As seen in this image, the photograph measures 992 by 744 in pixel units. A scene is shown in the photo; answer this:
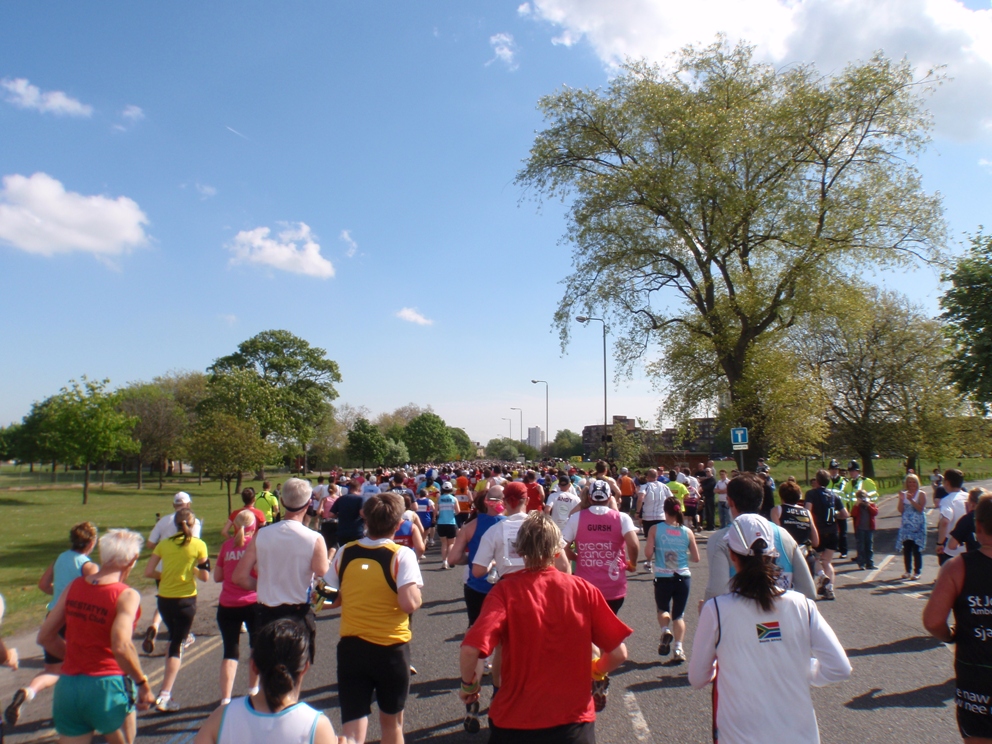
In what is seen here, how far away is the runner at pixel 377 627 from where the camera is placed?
3834mm

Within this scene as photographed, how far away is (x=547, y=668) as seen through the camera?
277 cm

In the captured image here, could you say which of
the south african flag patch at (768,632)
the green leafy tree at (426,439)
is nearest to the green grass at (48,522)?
the south african flag patch at (768,632)

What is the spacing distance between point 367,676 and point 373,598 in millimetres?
462

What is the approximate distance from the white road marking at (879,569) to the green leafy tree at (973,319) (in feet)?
17.9

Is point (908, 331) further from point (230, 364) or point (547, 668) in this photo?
point (230, 364)

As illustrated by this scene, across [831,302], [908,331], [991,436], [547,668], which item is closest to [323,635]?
[547,668]

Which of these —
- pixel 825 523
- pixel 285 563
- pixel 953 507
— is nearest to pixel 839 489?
pixel 825 523

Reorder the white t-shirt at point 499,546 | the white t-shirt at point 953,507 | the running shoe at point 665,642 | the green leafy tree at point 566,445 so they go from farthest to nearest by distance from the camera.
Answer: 1. the green leafy tree at point 566,445
2. the white t-shirt at point 953,507
3. the running shoe at point 665,642
4. the white t-shirt at point 499,546

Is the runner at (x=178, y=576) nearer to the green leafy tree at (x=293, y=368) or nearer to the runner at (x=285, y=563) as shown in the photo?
the runner at (x=285, y=563)

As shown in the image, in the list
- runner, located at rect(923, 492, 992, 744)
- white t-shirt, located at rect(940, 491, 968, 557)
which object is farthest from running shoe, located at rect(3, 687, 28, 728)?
white t-shirt, located at rect(940, 491, 968, 557)

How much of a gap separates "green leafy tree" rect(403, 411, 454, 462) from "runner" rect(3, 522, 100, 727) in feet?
301

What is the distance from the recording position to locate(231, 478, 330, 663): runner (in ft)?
15.3

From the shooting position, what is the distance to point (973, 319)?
1574cm

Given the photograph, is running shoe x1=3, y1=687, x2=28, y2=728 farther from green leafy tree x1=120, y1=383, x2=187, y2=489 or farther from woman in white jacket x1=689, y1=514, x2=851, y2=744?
green leafy tree x1=120, y1=383, x2=187, y2=489
